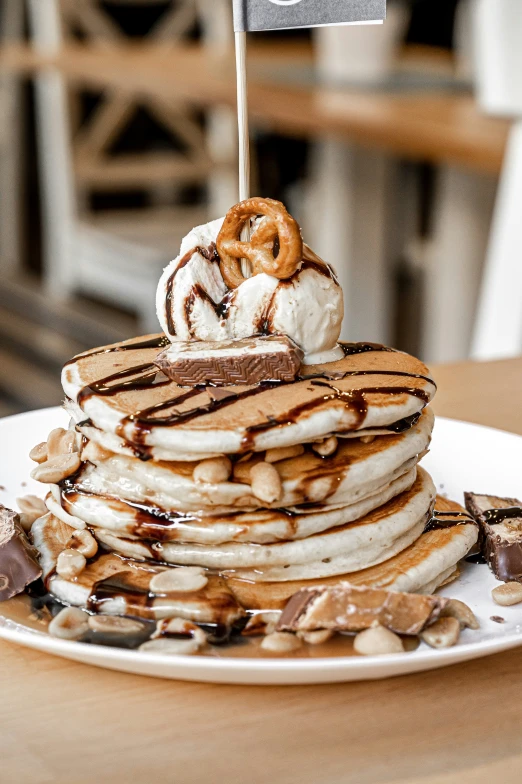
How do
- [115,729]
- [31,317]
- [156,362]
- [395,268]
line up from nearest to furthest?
[115,729] → [156,362] → [395,268] → [31,317]

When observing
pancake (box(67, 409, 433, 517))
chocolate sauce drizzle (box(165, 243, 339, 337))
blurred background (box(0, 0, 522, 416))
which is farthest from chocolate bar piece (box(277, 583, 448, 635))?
Answer: blurred background (box(0, 0, 522, 416))

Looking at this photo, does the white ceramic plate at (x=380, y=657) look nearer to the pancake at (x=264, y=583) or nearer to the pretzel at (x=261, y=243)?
the pancake at (x=264, y=583)

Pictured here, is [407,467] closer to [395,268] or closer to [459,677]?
[459,677]

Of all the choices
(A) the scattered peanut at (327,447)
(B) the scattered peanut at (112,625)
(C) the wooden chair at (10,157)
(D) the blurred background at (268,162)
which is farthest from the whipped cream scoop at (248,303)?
(C) the wooden chair at (10,157)

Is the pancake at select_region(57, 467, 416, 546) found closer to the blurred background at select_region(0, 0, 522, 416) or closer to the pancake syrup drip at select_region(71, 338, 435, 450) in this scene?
the pancake syrup drip at select_region(71, 338, 435, 450)

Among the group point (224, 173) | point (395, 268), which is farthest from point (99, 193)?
point (395, 268)

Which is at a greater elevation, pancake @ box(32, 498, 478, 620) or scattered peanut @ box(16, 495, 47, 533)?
pancake @ box(32, 498, 478, 620)

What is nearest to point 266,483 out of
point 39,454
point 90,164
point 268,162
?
point 39,454
